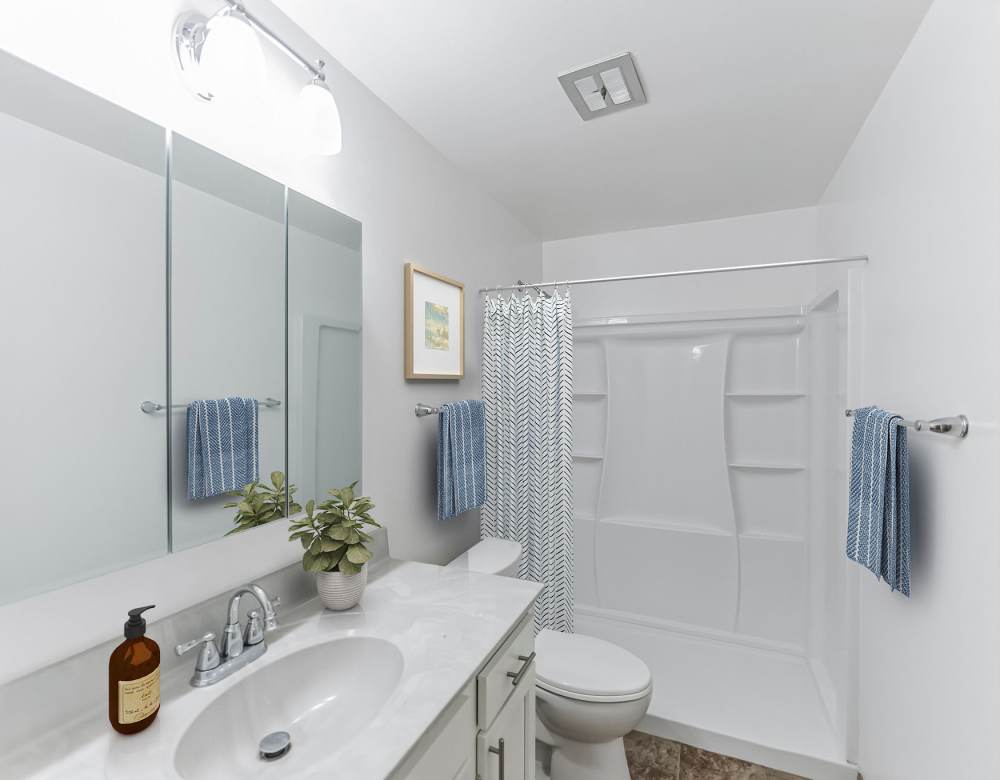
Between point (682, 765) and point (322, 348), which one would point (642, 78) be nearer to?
point (322, 348)

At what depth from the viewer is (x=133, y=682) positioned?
79cm

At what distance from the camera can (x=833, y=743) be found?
1919 mm

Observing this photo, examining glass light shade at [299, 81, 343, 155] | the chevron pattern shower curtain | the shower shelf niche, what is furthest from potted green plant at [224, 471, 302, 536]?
the shower shelf niche

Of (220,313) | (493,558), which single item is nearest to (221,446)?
(220,313)

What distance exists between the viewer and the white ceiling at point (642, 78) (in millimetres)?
1293

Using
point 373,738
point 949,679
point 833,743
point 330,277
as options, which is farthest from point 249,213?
point 833,743

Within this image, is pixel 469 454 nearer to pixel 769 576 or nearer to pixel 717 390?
pixel 717 390

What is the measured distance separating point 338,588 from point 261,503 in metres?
0.28

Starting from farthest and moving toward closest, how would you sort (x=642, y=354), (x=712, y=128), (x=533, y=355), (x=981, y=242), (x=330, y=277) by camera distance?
1. (x=642, y=354)
2. (x=533, y=355)
3. (x=712, y=128)
4. (x=330, y=277)
5. (x=981, y=242)

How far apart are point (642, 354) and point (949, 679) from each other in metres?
2.02

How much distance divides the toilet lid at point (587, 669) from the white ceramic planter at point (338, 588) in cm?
83

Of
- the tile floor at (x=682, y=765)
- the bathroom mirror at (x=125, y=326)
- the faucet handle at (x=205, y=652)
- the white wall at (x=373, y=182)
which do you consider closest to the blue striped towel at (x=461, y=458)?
the white wall at (x=373, y=182)

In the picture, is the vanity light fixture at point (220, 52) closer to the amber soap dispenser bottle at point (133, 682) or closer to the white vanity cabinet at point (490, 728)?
the amber soap dispenser bottle at point (133, 682)

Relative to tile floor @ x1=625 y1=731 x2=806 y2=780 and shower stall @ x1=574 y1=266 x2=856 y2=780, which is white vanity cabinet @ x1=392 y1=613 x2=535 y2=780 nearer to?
tile floor @ x1=625 y1=731 x2=806 y2=780
